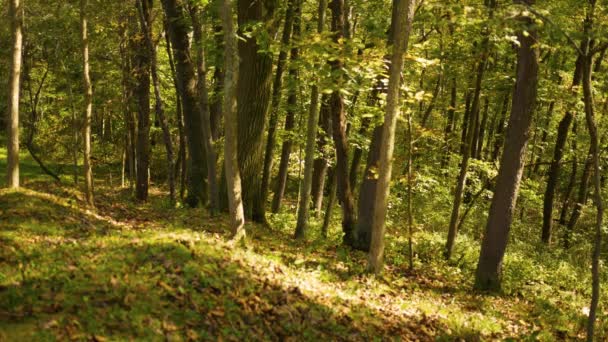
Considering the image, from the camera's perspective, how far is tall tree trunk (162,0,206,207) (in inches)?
527

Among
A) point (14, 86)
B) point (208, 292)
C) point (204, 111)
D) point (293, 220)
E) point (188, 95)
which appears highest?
point (188, 95)

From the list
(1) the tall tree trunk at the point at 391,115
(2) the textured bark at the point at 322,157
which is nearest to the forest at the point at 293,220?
(1) the tall tree trunk at the point at 391,115

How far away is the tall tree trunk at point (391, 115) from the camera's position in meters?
8.11

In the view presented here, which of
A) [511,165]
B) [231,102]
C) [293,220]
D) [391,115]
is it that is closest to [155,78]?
[293,220]

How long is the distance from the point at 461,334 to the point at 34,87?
3564 cm

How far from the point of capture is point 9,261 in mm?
6219

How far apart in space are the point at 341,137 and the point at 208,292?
599 cm

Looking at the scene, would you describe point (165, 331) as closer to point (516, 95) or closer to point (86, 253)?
point (86, 253)

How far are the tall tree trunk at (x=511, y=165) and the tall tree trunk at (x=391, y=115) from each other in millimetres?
2929

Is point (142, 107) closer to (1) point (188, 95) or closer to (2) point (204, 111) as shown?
(1) point (188, 95)

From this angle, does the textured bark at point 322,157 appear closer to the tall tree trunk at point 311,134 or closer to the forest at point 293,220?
the forest at point 293,220

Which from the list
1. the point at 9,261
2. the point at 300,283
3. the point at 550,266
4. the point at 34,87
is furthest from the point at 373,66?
the point at 34,87

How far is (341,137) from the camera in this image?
1157cm

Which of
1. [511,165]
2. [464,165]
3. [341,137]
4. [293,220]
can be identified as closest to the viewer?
[511,165]
